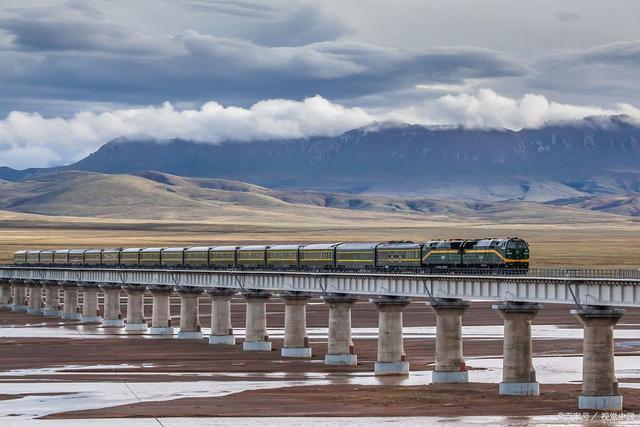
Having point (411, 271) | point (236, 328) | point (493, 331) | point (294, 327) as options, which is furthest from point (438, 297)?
point (236, 328)

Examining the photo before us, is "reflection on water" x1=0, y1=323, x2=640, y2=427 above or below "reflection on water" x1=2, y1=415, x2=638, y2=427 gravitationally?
below

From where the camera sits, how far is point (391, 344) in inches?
3637

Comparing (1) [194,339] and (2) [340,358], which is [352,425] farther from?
(1) [194,339]

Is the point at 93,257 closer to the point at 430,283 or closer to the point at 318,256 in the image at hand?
the point at 318,256

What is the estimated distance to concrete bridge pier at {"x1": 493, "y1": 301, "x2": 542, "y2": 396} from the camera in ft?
255

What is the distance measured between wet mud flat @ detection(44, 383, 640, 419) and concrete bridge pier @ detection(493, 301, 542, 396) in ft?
2.77

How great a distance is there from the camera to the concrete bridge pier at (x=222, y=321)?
387 feet

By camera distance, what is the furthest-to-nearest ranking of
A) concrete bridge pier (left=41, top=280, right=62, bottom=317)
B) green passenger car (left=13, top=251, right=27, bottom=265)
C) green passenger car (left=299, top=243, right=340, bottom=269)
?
green passenger car (left=13, top=251, right=27, bottom=265)
concrete bridge pier (left=41, top=280, right=62, bottom=317)
green passenger car (left=299, top=243, right=340, bottom=269)

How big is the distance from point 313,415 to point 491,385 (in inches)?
635

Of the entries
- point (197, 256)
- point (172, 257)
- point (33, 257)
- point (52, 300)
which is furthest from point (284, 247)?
point (33, 257)

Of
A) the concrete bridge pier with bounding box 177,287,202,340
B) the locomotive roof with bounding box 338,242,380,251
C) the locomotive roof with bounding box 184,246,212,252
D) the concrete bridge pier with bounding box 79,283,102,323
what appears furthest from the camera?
the concrete bridge pier with bounding box 79,283,102,323

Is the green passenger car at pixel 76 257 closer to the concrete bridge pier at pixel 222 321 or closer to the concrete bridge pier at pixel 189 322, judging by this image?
the concrete bridge pier at pixel 189 322

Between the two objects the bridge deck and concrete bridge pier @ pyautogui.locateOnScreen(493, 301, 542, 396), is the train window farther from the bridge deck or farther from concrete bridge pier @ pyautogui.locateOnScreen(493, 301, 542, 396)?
concrete bridge pier @ pyautogui.locateOnScreen(493, 301, 542, 396)

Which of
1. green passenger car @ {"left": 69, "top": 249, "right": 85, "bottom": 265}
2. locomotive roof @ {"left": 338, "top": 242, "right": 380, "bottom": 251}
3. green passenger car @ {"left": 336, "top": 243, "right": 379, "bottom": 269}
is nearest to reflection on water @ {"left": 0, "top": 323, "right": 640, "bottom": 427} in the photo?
green passenger car @ {"left": 336, "top": 243, "right": 379, "bottom": 269}
